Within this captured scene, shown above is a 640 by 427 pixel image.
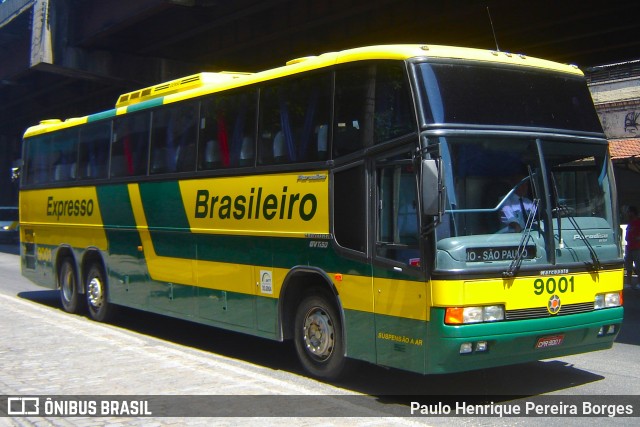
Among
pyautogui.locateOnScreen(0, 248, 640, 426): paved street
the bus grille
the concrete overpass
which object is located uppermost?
the concrete overpass

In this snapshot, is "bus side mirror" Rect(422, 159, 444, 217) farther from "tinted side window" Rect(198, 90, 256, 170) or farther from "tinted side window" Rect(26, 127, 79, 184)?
"tinted side window" Rect(26, 127, 79, 184)

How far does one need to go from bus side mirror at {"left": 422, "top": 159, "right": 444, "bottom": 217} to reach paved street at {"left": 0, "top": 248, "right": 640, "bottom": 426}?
172 cm

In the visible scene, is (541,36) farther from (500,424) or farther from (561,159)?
(500,424)

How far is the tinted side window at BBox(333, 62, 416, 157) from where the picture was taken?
719cm

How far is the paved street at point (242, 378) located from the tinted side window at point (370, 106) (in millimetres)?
2371

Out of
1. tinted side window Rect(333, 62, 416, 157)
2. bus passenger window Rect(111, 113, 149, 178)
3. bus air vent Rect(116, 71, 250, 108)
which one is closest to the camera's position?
tinted side window Rect(333, 62, 416, 157)

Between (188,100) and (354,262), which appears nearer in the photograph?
(354,262)

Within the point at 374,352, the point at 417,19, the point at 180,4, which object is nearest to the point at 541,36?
the point at 417,19

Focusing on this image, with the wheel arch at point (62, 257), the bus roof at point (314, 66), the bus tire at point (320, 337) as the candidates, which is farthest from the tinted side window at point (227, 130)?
the wheel arch at point (62, 257)

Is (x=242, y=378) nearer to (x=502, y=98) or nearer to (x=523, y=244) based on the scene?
(x=523, y=244)

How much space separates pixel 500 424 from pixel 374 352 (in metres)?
1.41

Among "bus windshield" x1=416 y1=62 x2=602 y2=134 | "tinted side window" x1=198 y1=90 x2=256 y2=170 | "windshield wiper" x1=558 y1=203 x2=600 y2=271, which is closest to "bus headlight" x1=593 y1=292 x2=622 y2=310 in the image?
"windshield wiper" x1=558 y1=203 x2=600 y2=271

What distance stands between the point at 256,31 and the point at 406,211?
14.1 m

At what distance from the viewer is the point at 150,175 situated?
11.3 m
